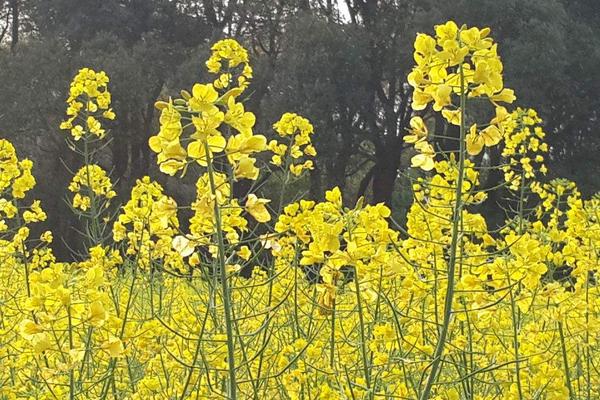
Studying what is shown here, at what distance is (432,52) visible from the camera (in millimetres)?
1856

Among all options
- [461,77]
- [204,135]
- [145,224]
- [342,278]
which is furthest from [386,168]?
[204,135]

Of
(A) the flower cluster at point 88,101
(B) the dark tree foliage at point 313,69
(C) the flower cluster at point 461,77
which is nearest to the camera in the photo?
(C) the flower cluster at point 461,77

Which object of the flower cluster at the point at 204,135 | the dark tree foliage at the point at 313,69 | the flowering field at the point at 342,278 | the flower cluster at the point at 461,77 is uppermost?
the dark tree foliage at the point at 313,69

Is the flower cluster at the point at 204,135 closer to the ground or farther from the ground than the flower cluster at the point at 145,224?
A: farther from the ground

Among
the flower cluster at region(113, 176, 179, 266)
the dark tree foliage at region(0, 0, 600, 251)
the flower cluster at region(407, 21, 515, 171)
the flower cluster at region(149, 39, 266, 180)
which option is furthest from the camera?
the dark tree foliage at region(0, 0, 600, 251)

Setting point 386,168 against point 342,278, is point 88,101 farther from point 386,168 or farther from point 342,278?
point 386,168

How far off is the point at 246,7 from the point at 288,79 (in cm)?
282

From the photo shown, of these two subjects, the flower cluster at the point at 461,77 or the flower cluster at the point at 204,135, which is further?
the flower cluster at the point at 461,77

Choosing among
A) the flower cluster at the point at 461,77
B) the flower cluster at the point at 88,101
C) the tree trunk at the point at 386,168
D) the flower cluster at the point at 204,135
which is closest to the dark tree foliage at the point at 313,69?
the tree trunk at the point at 386,168

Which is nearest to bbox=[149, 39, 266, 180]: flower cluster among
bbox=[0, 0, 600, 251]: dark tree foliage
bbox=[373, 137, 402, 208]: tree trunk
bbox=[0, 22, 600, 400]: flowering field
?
bbox=[0, 22, 600, 400]: flowering field

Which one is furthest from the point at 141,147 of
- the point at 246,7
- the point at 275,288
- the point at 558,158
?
the point at 275,288

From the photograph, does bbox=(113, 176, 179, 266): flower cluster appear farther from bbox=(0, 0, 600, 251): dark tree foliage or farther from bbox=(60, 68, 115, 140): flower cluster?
bbox=(0, 0, 600, 251): dark tree foliage

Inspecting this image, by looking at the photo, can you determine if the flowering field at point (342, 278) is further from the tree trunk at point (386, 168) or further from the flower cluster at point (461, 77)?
the tree trunk at point (386, 168)

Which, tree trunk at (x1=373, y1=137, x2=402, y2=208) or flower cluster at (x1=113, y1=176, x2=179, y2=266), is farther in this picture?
tree trunk at (x1=373, y1=137, x2=402, y2=208)
